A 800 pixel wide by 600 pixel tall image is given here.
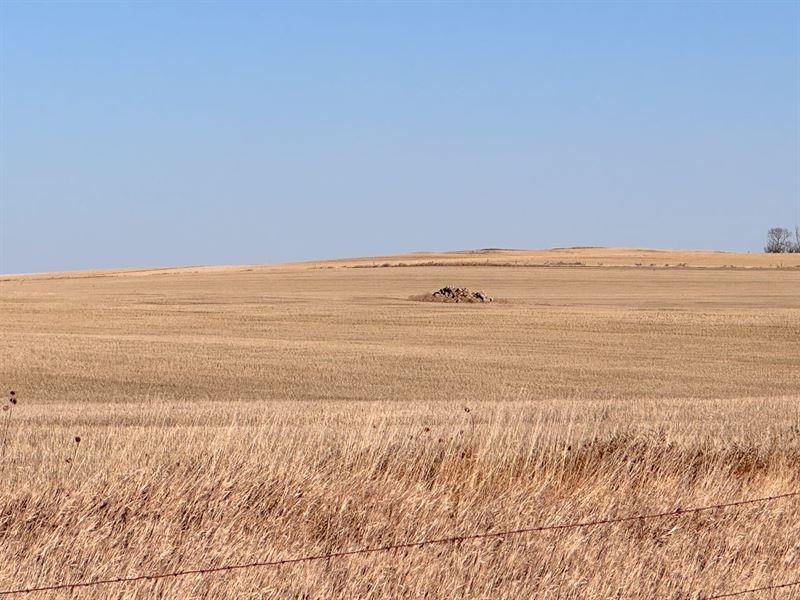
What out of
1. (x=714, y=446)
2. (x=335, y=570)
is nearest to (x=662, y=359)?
(x=714, y=446)

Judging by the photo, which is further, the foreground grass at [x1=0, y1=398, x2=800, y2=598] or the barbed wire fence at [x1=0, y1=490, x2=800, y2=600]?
the foreground grass at [x1=0, y1=398, x2=800, y2=598]

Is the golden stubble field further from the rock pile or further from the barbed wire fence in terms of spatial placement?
the rock pile

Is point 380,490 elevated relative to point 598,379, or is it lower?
elevated

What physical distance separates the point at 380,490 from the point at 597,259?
101 metres

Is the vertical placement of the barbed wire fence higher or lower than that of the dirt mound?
higher

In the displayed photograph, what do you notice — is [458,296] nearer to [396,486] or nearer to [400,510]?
[396,486]

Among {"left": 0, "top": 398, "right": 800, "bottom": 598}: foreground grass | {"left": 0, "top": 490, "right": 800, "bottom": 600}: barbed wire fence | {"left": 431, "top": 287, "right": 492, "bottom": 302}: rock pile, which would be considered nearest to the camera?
{"left": 0, "top": 490, "right": 800, "bottom": 600}: barbed wire fence

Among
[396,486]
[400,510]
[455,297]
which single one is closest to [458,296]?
[455,297]

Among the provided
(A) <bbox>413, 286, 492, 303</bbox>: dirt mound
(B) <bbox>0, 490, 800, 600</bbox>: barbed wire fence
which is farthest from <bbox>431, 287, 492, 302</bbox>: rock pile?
(B) <bbox>0, 490, 800, 600</bbox>: barbed wire fence

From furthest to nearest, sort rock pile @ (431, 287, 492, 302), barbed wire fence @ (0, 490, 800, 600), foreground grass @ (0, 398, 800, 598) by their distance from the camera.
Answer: rock pile @ (431, 287, 492, 302) < foreground grass @ (0, 398, 800, 598) < barbed wire fence @ (0, 490, 800, 600)

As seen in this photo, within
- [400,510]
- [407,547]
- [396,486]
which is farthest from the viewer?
[396,486]

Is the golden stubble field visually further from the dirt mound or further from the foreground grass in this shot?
the dirt mound

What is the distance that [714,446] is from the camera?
1030 cm

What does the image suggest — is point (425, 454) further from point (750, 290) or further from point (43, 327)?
point (750, 290)
